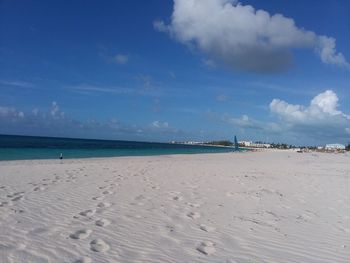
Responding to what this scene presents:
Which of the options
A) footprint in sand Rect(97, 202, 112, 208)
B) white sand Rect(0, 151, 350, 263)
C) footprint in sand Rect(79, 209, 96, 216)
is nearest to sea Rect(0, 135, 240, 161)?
white sand Rect(0, 151, 350, 263)

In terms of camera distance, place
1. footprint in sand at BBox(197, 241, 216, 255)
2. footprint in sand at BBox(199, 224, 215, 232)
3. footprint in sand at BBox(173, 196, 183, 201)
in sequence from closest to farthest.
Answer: footprint in sand at BBox(197, 241, 216, 255)
footprint in sand at BBox(199, 224, 215, 232)
footprint in sand at BBox(173, 196, 183, 201)

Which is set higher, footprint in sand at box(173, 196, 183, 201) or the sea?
footprint in sand at box(173, 196, 183, 201)

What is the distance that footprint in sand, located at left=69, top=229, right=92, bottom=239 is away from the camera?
16.5ft

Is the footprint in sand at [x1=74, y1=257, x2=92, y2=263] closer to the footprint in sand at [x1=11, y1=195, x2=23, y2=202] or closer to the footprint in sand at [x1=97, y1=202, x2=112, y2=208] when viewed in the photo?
the footprint in sand at [x1=97, y1=202, x2=112, y2=208]

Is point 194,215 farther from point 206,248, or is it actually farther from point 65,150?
point 65,150

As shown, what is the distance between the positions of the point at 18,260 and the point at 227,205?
4969 mm

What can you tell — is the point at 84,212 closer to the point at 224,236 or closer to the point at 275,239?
the point at 224,236

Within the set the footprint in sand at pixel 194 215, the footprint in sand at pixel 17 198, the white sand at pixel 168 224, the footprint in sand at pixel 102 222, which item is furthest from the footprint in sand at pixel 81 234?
the footprint in sand at pixel 17 198

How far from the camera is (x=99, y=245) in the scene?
4.72 metres

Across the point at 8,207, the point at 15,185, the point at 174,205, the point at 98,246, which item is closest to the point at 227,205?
the point at 174,205

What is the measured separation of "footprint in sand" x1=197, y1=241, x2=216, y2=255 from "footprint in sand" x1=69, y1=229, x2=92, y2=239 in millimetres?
1708

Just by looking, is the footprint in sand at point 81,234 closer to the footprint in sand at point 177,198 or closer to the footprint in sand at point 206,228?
the footprint in sand at point 206,228

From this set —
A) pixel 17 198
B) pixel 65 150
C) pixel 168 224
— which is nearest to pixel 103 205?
pixel 168 224

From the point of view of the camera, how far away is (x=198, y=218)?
21.5 ft
